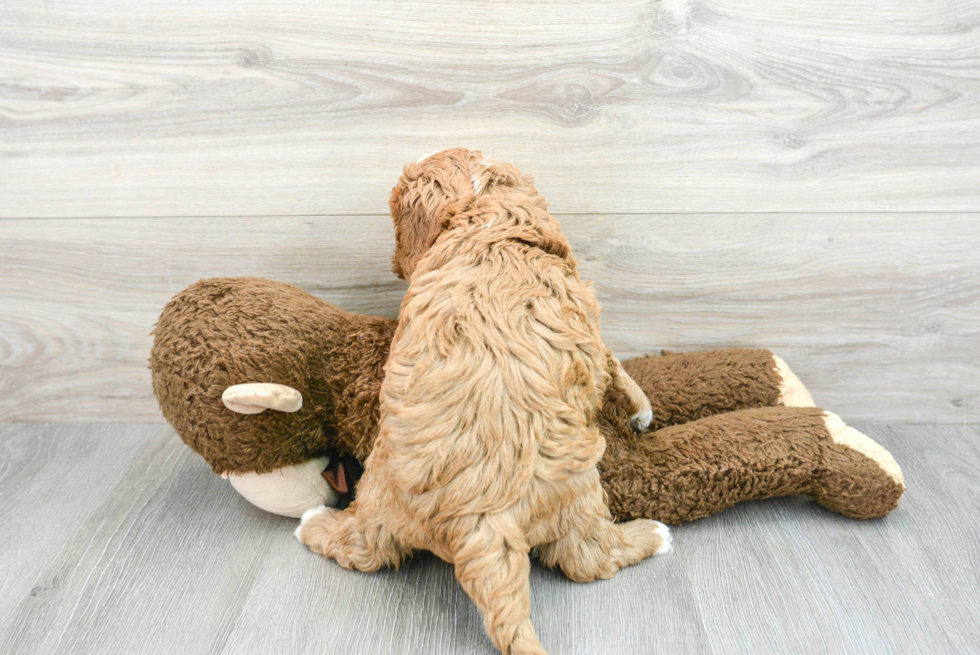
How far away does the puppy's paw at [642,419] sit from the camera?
3.38ft

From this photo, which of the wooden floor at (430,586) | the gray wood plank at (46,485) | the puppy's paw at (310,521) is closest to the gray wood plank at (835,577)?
the wooden floor at (430,586)

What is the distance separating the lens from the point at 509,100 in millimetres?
1097

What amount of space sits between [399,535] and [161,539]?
42 cm

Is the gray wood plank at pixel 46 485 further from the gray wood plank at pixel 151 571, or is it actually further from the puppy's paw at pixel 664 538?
the puppy's paw at pixel 664 538

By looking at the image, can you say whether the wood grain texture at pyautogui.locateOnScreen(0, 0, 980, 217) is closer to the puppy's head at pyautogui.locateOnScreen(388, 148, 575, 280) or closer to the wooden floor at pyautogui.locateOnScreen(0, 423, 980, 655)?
the puppy's head at pyautogui.locateOnScreen(388, 148, 575, 280)

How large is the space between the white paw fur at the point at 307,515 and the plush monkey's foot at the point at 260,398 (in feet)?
0.57

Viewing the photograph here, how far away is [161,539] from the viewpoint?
1.03 m

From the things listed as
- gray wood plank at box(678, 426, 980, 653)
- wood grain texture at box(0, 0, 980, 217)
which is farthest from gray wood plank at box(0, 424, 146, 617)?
gray wood plank at box(678, 426, 980, 653)

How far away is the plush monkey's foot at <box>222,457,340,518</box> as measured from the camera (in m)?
0.99

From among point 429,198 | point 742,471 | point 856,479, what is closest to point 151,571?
point 429,198

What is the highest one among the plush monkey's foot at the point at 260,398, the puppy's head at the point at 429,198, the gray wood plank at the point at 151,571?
the puppy's head at the point at 429,198

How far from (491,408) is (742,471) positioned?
0.45 m

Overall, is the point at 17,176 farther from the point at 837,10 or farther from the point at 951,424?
the point at 951,424

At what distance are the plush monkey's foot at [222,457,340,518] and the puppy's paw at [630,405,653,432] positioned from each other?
482 mm
